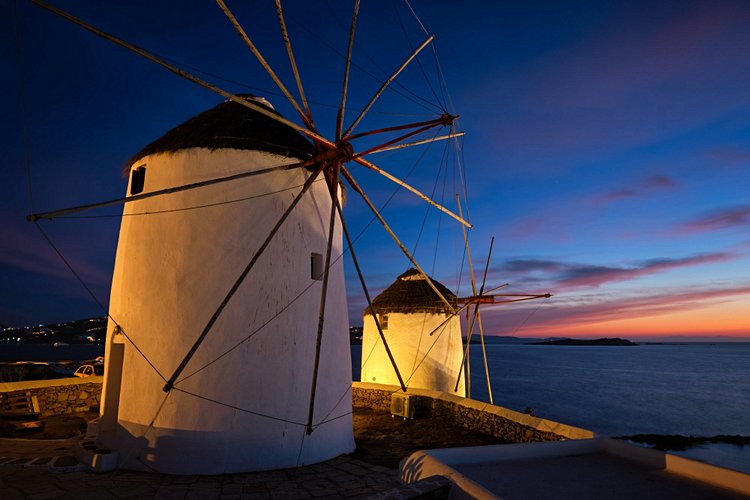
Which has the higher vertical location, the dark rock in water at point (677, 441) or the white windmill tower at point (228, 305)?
the white windmill tower at point (228, 305)

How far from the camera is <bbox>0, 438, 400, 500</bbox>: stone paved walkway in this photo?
17.9 feet

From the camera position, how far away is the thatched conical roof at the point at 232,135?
7871 millimetres

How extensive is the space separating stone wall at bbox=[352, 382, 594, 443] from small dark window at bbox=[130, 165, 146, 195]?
28.1ft

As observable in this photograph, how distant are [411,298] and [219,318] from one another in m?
12.8

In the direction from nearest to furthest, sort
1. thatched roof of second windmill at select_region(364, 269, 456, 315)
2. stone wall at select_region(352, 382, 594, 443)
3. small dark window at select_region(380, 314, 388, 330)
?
1. stone wall at select_region(352, 382, 594, 443)
2. thatched roof of second windmill at select_region(364, 269, 456, 315)
3. small dark window at select_region(380, 314, 388, 330)

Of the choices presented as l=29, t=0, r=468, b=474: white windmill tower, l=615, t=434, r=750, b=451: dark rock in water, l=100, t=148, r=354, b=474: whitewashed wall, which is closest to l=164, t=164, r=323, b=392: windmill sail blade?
l=29, t=0, r=468, b=474: white windmill tower

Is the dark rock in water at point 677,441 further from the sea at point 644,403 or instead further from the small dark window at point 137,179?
the small dark window at point 137,179

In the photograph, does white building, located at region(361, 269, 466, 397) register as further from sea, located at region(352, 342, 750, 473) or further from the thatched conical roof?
sea, located at region(352, 342, 750, 473)

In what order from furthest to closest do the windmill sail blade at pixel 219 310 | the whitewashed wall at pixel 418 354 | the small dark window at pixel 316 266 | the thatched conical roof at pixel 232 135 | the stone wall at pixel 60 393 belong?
1. the whitewashed wall at pixel 418 354
2. the stone wall at pixel 60 393
3. the small dark window at pixel 316 266
4. the thatched conical roof at pixel 232 135
5. the windmill sail blade at pixel 219 310

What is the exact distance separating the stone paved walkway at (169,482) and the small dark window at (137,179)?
488 centimetres

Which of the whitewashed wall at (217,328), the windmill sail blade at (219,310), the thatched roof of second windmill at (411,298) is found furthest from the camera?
the thatched roof of second windmill at (411,298)

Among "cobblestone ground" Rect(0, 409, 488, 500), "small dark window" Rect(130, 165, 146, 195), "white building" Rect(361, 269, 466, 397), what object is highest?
"small dark window" Rect(130, 165, 146, 195)

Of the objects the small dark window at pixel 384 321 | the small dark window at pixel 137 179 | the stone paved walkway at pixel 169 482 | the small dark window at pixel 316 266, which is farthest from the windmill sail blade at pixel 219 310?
the small dark window at pixel 384 321

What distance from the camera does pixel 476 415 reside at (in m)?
10.3
